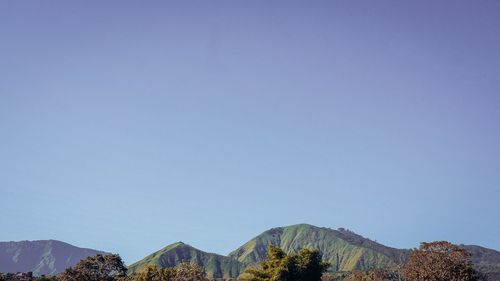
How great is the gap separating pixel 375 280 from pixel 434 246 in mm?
15335

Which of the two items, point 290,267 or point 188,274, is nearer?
point 188,274

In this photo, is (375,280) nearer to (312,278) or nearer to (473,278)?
(312,278)

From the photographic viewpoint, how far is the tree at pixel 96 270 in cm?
8950

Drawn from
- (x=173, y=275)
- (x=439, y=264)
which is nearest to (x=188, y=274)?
(x=173, y=275)

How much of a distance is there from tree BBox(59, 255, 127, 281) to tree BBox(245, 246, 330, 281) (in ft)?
91.3

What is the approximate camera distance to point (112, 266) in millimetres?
93500

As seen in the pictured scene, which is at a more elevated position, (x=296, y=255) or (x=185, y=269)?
(x=296, y=255)

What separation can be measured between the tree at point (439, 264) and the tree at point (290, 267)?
22029 mm

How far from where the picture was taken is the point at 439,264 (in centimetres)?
8075

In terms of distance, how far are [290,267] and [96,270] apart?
38101 mm

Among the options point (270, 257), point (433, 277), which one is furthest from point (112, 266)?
point (433, 277)

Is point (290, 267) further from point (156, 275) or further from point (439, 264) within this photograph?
point (439, 264)

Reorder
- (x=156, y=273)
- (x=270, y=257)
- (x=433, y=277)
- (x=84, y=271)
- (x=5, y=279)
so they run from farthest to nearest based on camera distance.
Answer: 1. (x=5, y=279)
2. (x=270, y=257)
3. (x=84, y=271)
4. (x=156, y=273)
5. (x=433, y=277)

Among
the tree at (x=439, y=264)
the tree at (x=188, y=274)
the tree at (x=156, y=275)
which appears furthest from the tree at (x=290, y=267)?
the tree at (x=439, y=264)
